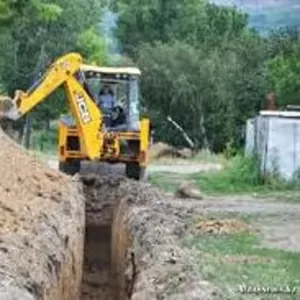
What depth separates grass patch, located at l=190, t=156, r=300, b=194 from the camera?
33344mm

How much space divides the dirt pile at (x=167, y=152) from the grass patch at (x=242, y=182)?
1667cm

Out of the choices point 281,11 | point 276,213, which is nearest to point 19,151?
point 276,213

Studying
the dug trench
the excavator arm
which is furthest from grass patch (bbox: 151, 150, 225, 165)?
the dug trench

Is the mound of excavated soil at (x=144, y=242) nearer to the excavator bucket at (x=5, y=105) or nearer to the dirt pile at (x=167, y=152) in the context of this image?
the excavator bucket at (x=5, y=105)

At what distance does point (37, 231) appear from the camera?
14.2m

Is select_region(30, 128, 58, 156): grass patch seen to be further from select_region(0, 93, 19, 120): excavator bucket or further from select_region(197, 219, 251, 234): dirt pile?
select_region(197, 219, 251, 234): dirt pile

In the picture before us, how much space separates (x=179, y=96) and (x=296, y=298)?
46.8 meters

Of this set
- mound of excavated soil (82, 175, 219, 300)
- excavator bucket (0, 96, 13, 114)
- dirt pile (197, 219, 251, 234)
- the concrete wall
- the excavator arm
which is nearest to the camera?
mound of excavated soil (82, 175, 219, 300)

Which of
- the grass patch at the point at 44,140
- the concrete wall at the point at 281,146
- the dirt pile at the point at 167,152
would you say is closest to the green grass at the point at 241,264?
the concrete wall at the point at 281,146

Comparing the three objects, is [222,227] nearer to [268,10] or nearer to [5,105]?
[5,105]

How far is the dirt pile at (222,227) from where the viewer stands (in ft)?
68.2

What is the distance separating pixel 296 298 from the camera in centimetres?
1224

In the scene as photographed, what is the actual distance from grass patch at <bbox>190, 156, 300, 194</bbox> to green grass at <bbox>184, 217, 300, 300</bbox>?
1197cm

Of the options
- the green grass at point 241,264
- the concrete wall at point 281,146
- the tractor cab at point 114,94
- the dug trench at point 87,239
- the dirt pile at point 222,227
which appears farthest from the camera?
the concrete wall at point 281,146
